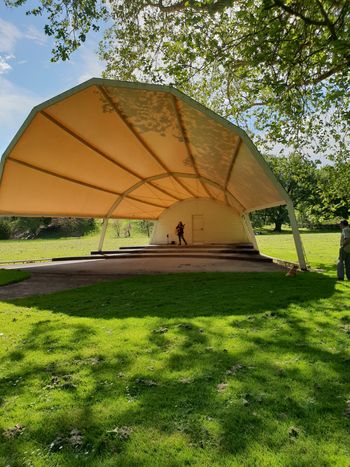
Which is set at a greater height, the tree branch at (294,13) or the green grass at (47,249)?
the tree branch at (294,13)

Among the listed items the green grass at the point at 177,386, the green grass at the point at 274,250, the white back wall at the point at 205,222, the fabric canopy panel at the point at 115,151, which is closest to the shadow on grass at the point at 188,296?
the green grass at the point at 177,386

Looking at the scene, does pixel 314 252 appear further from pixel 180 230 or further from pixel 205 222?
pixel 180 230

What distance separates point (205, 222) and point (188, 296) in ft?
69.5

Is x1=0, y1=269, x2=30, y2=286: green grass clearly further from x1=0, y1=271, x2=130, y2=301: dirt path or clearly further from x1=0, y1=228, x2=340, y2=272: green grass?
x1=0, y1=228, x2=340, y2=272: green grass

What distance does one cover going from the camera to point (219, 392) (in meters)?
3.93

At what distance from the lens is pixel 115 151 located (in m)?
15.7

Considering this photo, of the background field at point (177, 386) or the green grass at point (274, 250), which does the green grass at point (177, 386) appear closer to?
the background field at point (177, 386)

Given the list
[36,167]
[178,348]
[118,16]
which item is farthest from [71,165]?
[178,348]

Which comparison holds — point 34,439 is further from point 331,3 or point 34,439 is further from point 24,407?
point 331,3

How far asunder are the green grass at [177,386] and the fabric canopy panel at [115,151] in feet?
20.8

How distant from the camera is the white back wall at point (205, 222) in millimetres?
29281

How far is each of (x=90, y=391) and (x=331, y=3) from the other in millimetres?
13814

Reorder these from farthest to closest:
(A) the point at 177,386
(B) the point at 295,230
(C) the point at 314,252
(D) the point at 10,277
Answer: (C) the point at 314,252, (D) the point at 10,277, (B) the point at 295,230, (A) the point at 177,386

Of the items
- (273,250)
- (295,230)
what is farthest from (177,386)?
(273,250)
